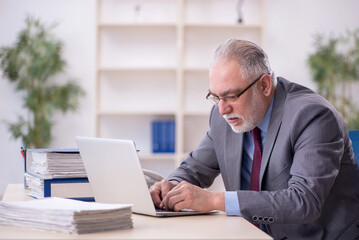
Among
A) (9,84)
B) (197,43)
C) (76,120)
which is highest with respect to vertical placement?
(197,43)

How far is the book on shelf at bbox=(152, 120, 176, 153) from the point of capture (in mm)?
5145

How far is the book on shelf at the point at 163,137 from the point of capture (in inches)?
203

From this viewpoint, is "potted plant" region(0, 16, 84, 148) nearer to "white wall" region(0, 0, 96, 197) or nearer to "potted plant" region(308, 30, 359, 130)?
"white wall" region(0, 0, 96, 197)

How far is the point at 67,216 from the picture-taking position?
127cm

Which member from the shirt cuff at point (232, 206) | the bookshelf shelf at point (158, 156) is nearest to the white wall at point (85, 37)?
the bookshelf shelf at point (158, 156)

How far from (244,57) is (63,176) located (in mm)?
744

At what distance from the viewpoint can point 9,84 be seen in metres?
5.25

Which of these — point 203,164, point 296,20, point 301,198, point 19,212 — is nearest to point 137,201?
point 19,212

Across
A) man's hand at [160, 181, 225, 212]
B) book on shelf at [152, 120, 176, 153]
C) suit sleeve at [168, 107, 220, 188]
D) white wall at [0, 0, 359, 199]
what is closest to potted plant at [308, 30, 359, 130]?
white wall at [0, 0, 359, 199]

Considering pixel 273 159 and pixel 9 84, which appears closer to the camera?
pixel 273 159

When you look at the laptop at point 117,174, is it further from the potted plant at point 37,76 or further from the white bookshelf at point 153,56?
the white bookshelf at point 153,56

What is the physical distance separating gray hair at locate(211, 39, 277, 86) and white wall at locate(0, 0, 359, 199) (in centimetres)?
339

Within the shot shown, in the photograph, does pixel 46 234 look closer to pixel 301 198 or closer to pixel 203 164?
pixel 301 198

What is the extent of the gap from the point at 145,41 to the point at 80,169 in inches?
143
